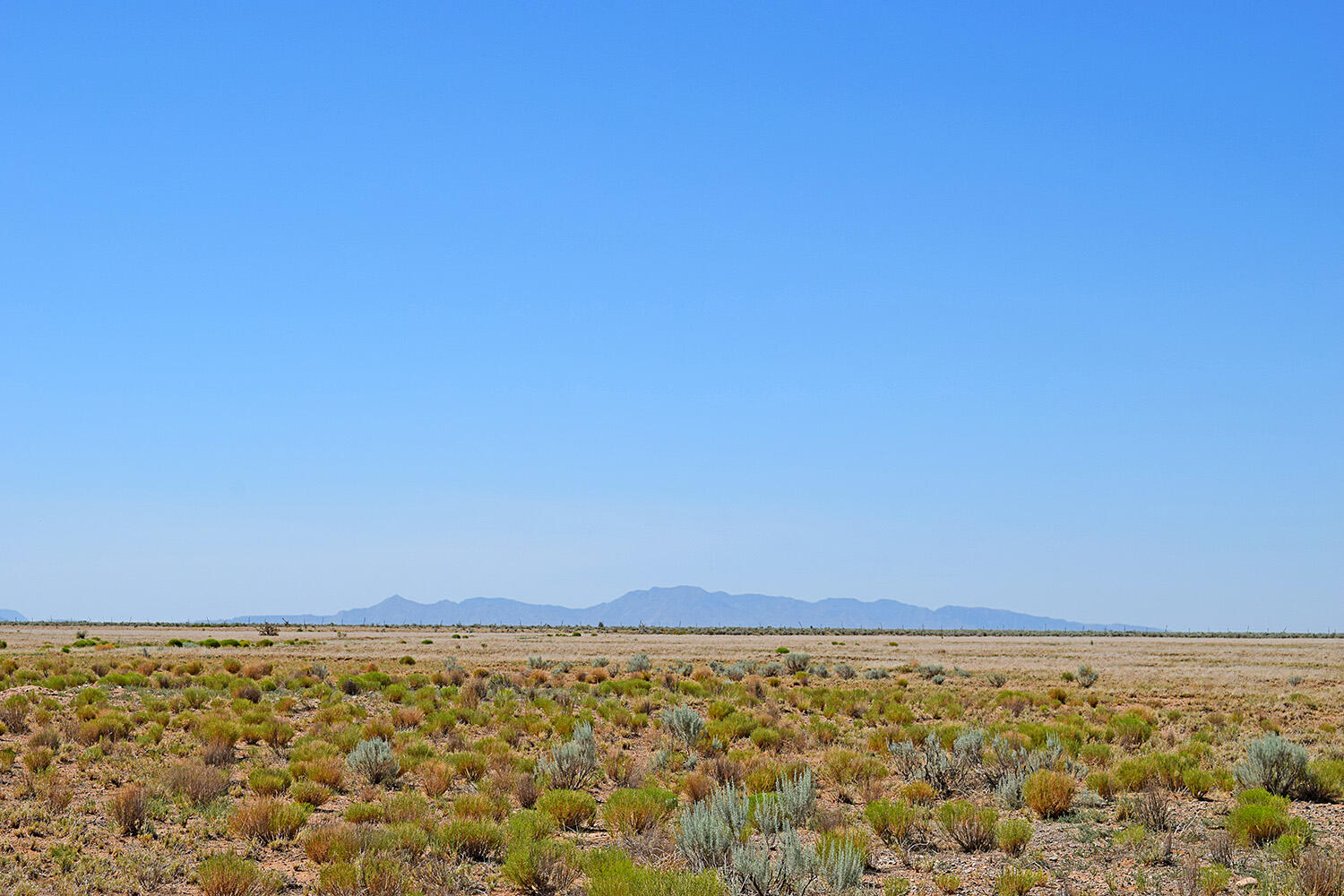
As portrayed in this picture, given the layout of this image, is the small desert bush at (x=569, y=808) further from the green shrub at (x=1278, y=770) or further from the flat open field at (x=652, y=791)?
the green shrub at (x=1278, y=770)

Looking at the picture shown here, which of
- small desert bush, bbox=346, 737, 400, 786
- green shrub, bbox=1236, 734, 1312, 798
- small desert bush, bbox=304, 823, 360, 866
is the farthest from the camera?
small desert bush, bbox=346, 737, 400, 786

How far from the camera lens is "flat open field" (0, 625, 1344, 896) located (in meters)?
9.66

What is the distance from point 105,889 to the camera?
9430mm

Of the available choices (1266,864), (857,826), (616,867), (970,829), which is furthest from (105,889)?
(1266,864)

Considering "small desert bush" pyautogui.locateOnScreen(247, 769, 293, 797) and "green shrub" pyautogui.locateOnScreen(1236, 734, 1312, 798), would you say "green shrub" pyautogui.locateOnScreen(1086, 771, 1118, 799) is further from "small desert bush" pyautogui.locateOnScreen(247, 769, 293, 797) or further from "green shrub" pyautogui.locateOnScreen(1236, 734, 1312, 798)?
"small desert bush" pyautogui.locateOnScreen(247, 769, 293, 797)

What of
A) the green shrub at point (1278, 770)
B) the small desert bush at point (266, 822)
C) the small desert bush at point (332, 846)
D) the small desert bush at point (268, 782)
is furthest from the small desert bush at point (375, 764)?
the green shrub at point (1278, 770)

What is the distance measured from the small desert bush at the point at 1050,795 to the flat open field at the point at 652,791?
0.14ft

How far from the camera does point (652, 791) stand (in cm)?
1298

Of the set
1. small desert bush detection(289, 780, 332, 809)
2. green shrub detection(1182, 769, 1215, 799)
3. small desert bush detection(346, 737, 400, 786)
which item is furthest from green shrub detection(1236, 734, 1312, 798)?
small desert bush detection(289, 780, 332, 809)

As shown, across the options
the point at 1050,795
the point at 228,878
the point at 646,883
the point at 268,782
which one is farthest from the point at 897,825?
the point at 268,782

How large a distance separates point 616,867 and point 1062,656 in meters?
49.6

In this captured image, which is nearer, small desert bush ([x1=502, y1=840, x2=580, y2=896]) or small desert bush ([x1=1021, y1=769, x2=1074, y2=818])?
small desert bush ([x1=502, y1=840, x2=580, y2=896])

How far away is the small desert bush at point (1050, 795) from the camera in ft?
41.6

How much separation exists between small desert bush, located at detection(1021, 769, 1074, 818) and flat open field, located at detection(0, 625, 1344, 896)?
0.14 ft
